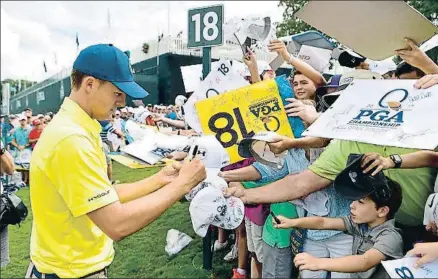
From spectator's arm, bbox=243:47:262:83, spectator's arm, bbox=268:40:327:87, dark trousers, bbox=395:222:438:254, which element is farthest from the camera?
spectator's arm, bbox=243:47:262:83

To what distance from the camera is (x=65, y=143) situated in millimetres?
2150

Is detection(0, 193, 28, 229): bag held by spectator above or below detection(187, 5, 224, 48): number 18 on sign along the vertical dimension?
below

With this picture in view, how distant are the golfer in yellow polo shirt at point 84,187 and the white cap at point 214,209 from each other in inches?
19.0

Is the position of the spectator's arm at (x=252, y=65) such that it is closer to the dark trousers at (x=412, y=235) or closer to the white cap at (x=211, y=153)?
the white cap at (x=211, y=153)

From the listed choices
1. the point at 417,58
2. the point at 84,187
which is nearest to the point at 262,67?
the point at 417,58

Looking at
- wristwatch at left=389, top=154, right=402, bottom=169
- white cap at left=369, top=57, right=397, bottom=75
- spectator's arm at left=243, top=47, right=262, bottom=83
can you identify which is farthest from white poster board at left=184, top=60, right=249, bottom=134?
wristwatch at left=389, top=154, right=402, bottom=169

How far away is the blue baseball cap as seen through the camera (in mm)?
2330

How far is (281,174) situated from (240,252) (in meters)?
1.64

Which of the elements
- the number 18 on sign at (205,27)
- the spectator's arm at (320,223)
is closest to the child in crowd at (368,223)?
the spectator's arm at (320,223)

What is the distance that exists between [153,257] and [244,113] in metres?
3.53

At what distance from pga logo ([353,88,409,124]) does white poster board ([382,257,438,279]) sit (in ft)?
2.10

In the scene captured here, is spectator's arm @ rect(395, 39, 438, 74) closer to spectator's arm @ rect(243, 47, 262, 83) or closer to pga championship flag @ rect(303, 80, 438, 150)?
pga championship flag @ rect(303, 80, 438, 150)

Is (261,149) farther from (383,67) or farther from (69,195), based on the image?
(383,67)

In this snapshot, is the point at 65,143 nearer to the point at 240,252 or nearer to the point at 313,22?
the point at 313,22
